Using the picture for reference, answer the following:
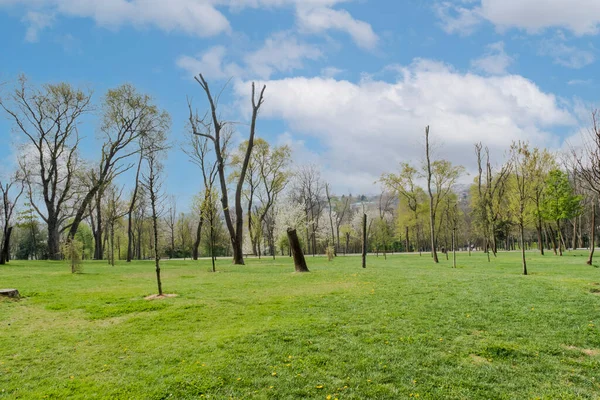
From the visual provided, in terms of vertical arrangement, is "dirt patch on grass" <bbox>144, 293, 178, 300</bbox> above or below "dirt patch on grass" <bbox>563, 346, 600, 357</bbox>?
above

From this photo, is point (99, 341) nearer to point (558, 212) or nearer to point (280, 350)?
point (280, 350)

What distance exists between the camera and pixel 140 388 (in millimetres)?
5793

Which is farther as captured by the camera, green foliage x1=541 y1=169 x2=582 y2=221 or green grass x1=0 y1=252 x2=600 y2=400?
green foliage x1=541 y1=169 x2=582 y2=221

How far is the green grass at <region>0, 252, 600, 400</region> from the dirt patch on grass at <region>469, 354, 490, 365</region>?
4 centimetres

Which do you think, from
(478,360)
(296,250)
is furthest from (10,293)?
(478,360)

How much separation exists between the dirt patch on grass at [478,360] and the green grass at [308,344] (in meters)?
0.04

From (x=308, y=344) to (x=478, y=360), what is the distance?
120 inches

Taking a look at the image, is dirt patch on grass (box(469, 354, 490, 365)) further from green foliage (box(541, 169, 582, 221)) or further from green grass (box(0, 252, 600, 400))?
green foliage (box(541, 169, 582, 221))

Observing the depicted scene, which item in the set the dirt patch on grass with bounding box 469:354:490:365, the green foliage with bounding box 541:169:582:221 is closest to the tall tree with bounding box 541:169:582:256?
the green foliage with bounding box 541:169:582:221

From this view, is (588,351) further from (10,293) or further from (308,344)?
(10,293)

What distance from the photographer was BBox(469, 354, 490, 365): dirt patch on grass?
22.1 feet

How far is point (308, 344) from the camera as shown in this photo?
7430 millimetres

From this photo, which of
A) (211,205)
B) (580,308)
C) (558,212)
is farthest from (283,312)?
(558,212)

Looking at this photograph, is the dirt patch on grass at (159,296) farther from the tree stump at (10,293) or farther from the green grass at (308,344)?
the tree stump at (10,293)
